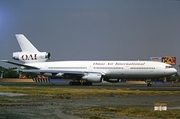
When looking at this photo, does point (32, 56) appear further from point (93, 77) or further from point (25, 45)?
point (93, 77)

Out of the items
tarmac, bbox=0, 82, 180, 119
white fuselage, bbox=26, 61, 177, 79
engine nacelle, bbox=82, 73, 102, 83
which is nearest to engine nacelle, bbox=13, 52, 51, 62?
white fuselage, bbox=26, 61, 177, 79

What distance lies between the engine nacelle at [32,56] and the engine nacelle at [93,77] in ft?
35.6

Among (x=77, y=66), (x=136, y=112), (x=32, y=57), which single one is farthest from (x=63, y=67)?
(x=136, y=112)

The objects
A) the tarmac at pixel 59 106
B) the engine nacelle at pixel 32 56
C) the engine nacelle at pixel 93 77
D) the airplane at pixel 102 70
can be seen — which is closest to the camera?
the tarmac at pixel 59 106

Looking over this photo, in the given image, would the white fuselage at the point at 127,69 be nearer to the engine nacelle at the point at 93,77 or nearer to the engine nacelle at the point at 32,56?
the engine nacelle at the point at 93,77

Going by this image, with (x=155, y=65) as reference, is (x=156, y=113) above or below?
below

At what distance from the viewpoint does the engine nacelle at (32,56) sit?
67.4 meters

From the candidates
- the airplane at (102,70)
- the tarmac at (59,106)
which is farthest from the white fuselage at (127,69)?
the tarmac at (59,106)

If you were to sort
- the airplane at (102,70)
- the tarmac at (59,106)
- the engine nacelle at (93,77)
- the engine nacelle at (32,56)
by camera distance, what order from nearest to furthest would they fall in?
1. the tarmac at (59,106)
2. the engine nacelle at (93,77)
3. the airplane at (102,70)
4. the engine nacelle at (32,56)

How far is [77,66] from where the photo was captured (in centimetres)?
6169

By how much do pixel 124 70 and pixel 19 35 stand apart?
75.5ft

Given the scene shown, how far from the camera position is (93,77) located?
58594 mm

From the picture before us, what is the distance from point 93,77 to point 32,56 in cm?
1448

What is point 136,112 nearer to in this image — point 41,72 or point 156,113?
point 156,113
